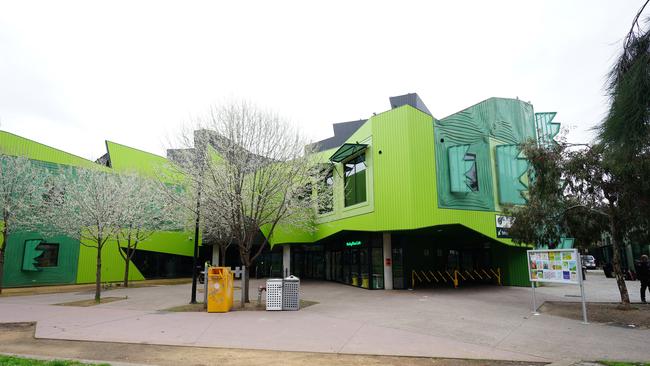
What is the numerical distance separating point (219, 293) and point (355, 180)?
456 inches

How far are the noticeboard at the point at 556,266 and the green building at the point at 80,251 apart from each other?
63.7ft

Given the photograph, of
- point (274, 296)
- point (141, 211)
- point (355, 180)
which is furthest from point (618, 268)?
point (141, 211)

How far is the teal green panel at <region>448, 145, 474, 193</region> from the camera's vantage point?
1975 centimetres

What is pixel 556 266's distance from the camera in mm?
12359

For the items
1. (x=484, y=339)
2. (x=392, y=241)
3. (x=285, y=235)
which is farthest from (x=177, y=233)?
(x=484, y=339)

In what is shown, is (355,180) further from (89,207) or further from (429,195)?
(89,207)

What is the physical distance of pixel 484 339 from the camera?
872 centimetres

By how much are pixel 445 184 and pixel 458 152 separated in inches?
69.2

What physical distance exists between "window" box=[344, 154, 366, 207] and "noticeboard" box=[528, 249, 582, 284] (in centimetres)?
1002

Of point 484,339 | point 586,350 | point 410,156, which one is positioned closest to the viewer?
point 586,350

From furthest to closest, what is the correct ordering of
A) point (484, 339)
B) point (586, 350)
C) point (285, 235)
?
point (285, 235), point (484, 339), point (586, 350)

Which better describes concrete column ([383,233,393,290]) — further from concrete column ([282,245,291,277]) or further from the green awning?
concrete column ([282,245,291,277])

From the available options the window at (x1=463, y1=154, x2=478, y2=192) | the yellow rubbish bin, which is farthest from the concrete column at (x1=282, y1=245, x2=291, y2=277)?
the yellow rubbish bin

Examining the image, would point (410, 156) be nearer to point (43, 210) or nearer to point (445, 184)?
point (445, 184)
